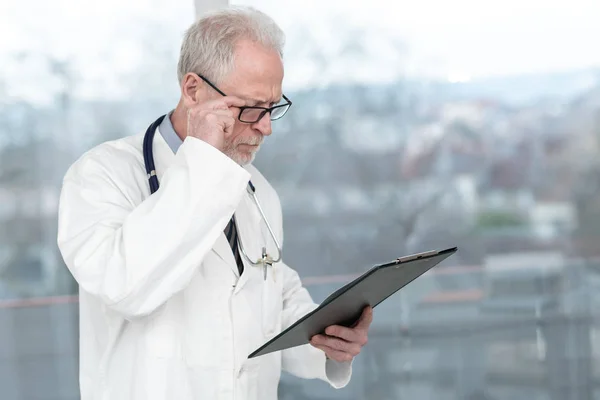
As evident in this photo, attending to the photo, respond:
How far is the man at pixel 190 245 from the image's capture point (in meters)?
1.51

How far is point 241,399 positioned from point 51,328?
70.6 inches

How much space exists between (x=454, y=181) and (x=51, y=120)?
1.67 metres

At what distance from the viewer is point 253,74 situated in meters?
1.73

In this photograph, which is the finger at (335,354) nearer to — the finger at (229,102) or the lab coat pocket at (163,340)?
the lab coat pocket at (163,340)

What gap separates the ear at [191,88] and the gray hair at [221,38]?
20mm

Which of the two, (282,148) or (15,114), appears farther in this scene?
(282,148)

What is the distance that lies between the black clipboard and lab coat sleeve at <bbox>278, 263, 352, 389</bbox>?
243 millimetres

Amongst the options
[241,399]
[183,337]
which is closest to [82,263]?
[183,337]

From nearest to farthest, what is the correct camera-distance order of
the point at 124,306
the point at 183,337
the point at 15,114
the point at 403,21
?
the point at 124,306, the point at 183,337, the point at 15,114, the point at 403,21

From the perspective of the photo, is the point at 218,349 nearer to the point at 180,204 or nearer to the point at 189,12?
the point at 180,204

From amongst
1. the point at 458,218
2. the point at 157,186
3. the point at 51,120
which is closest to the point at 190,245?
the point at 157,186

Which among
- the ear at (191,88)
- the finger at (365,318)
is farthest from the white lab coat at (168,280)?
the finger at (365,318)

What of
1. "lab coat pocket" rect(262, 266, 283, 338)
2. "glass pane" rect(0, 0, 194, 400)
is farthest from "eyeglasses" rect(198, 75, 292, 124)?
"glass pane" rect(0, 0, 194, 400)

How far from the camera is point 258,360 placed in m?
1.81
